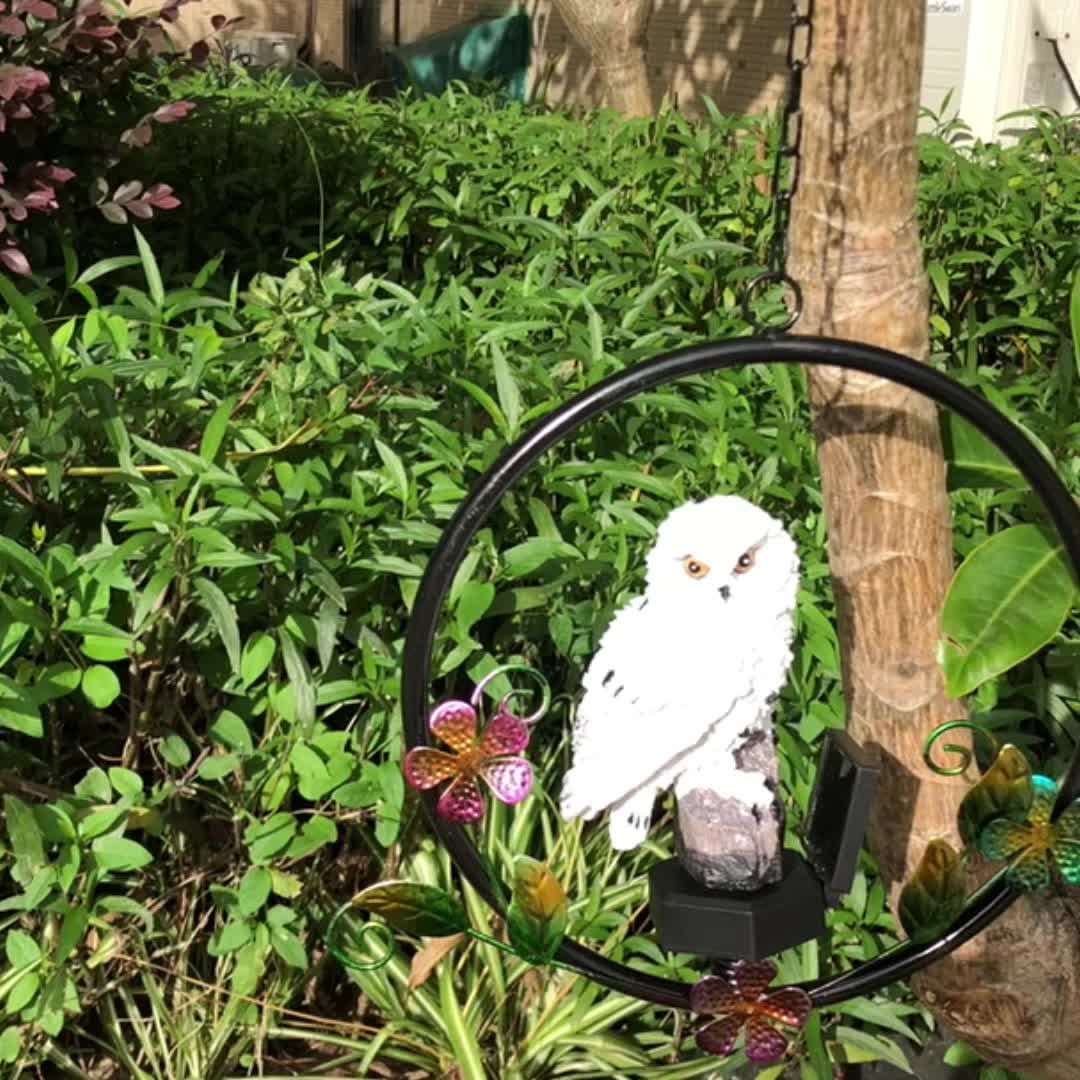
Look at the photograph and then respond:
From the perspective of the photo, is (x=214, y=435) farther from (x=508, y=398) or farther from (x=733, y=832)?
(x=733, y=832)

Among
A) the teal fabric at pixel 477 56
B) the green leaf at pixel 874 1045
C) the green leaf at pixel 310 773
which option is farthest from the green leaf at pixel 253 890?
the teal fabric at pixel 477 56

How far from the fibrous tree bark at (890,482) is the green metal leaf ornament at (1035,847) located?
0.22 metres

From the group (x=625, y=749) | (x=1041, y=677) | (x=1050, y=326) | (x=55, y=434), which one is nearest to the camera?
(x=625, y=749)

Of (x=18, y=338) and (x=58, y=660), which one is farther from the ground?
(x=18, y=338)

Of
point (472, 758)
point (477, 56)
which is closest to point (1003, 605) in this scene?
point (472, 758)

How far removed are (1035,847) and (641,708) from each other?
14.0 inches

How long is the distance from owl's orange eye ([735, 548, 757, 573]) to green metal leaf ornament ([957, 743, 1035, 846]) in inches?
10.7

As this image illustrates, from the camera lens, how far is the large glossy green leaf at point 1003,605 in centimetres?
133

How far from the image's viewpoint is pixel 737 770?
1260 millimetres

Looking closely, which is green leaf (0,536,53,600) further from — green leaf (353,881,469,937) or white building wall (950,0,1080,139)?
white building wall (950,0,1080,139)

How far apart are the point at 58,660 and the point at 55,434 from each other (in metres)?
0.29

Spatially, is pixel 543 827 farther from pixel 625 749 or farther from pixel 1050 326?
pixel 1050 326

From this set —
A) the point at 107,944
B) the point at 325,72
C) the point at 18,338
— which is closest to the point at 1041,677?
the point at 107,944

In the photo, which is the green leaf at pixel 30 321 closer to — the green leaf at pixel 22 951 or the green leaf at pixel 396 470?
the green leaf at pixel 396 470
